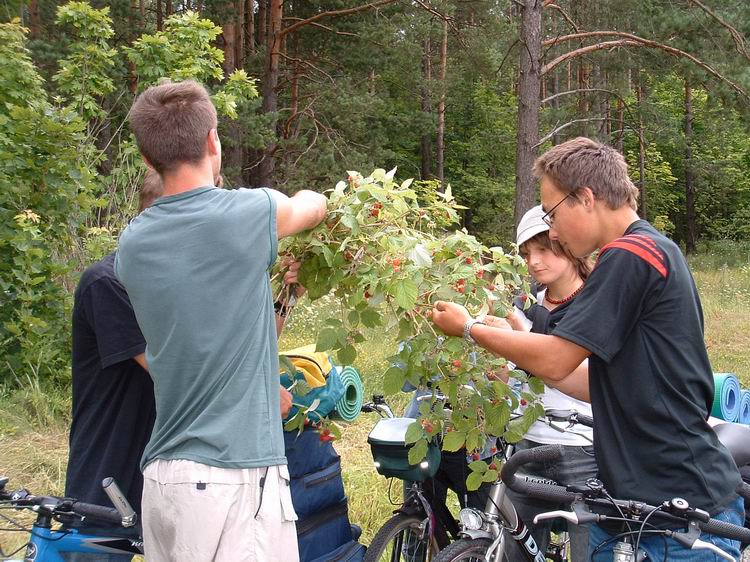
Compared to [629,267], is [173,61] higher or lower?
higher

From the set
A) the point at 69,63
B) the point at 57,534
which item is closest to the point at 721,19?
the point at 69,63

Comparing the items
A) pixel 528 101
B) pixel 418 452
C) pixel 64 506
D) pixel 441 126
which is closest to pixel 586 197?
pixel 418 452

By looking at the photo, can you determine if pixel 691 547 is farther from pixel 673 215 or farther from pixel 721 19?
pixel 673 215

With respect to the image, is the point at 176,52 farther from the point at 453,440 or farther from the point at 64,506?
the point at 64,506

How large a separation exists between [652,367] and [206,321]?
120cm

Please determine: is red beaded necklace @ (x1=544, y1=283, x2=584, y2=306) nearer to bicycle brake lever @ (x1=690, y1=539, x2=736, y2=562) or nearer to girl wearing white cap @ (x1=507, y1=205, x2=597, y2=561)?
girl wearing white cap @ (x1=507, y1=205, x2=597, y2=561)

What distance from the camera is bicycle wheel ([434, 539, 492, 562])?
9.88 ft

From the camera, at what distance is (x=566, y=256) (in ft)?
11.3

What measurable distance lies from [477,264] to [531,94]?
30.7 ft

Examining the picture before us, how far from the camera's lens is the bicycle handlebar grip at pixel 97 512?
2.23m

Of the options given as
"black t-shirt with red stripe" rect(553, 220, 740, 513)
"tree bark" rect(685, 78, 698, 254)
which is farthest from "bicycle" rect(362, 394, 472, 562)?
"tree bark" rect(685, 78, 698, 254)

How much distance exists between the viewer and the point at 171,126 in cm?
209

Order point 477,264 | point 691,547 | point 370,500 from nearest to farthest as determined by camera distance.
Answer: point 691,547 < point 477,264 < point 370,500

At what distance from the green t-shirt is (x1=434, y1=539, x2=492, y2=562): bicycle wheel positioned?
120cm
